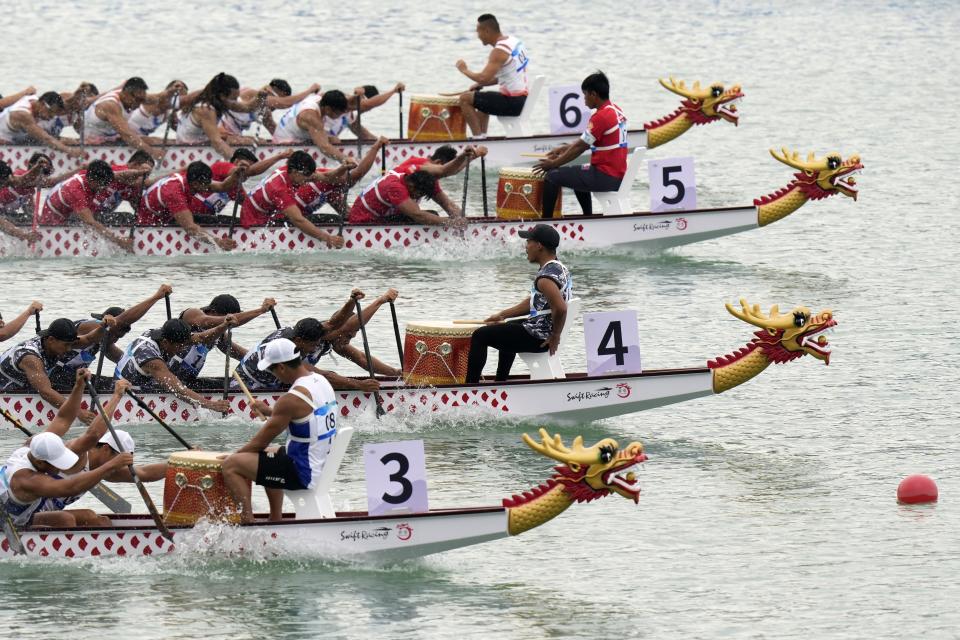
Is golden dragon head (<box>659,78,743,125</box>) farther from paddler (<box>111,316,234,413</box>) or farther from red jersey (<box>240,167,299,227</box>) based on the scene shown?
paddler (<box>111,316,234,413</box>)

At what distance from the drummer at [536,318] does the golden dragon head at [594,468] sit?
12.8 feet

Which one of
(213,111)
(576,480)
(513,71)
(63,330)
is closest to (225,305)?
(63,330)

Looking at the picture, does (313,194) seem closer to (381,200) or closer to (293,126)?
(381,200)

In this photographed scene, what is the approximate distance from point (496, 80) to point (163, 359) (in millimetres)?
12095

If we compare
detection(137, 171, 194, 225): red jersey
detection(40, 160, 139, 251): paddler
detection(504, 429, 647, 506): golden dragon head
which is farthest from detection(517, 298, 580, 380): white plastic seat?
detection(40, 160, 139, 251): paddler

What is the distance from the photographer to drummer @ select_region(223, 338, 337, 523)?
15.1 meters

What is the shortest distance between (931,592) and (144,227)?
12893mm

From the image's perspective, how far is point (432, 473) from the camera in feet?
60.1

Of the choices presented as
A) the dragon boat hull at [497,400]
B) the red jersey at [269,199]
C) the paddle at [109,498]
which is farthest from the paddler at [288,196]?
the paddle at [109,498]

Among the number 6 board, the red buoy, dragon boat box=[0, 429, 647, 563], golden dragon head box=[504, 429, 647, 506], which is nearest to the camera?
golden dragon head box=[504, 429, 647, 506]

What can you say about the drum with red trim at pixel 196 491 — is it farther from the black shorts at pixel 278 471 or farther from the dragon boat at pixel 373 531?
the black shorts at pixel 278 471

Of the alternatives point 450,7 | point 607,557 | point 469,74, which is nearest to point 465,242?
point 469,74

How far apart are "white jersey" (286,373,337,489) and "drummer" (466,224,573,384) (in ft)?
12.4

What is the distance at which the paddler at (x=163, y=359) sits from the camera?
61.1 feet
